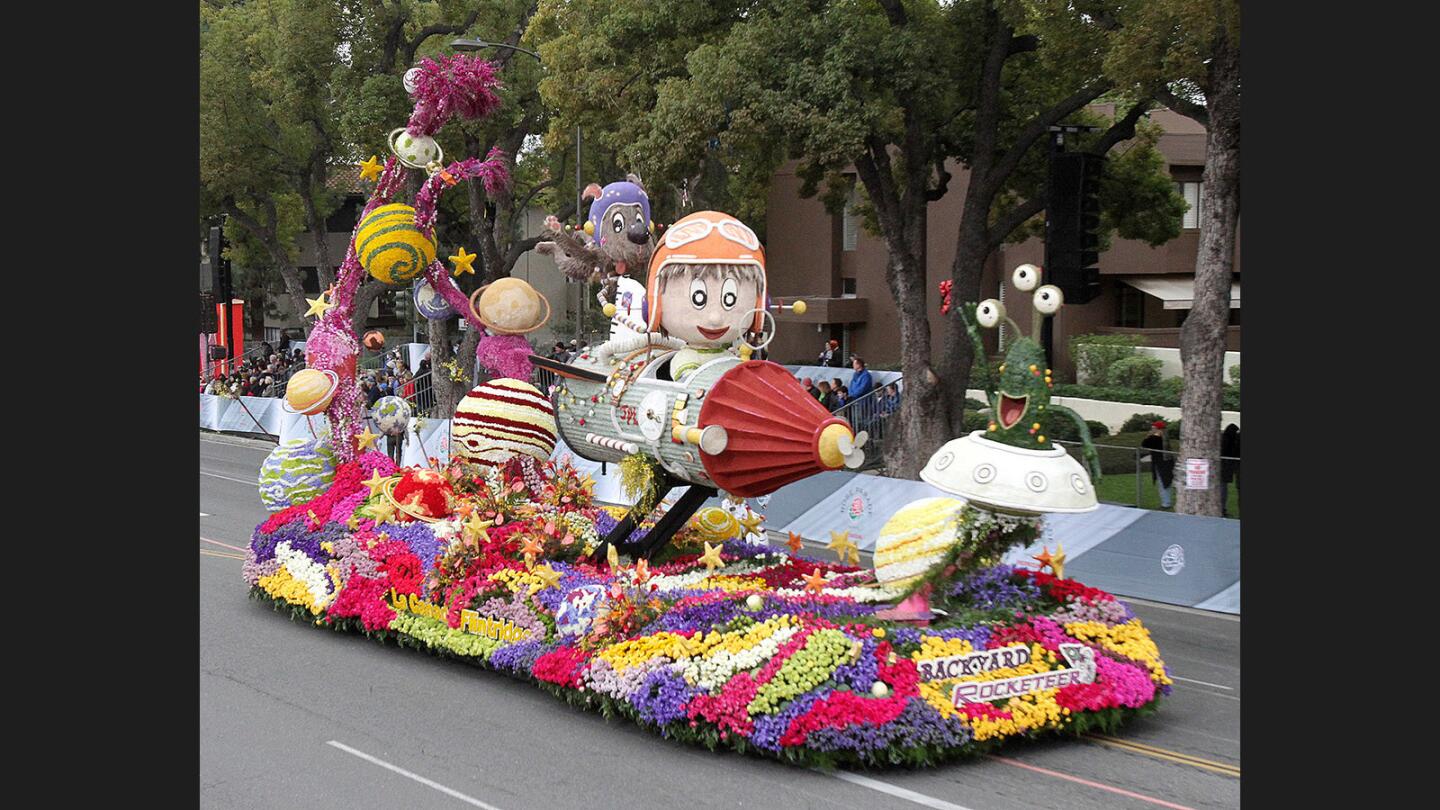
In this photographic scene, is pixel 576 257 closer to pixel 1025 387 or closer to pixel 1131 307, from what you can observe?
pixel 1025 387

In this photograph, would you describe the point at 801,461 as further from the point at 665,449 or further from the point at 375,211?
the point at 375,211

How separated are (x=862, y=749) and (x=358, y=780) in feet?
12.2

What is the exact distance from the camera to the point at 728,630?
37.6ft

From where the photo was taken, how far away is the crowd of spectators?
3938 centimetres

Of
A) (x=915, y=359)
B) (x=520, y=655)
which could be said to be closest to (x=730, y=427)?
(x=520, y=655)

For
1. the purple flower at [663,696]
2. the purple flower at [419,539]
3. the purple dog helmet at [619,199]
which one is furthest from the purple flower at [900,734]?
the purple dog helmet at [619,199]

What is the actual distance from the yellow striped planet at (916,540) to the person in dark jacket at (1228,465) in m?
8.28

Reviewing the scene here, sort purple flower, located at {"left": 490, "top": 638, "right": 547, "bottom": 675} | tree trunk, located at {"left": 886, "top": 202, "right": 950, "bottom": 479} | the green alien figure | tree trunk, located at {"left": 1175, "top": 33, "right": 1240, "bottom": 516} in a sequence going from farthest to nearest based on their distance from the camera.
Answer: tree trunk, located at {"left": 886, "top": 202, "right": 950, "bottom": 479}
tree trunk, located at {"left": 1175, "top": 33, "right": 1240, "bottom": 516}
purple flower, located at {"left": 490, "top": 638, "right": 547, "bottom": 675}
the green alien figure

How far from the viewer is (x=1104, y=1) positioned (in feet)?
62.9

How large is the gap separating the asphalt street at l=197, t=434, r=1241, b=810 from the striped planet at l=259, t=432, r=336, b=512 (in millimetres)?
2681

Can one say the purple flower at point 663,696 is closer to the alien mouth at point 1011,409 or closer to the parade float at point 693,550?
the parade float at point 693,550

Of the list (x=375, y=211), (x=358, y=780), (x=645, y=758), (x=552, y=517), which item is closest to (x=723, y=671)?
(x=645, y=758)

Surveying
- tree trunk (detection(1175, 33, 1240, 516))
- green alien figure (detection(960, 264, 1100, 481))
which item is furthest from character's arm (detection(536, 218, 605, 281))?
tree trunk (detection(1175, 33, 1240, 516))

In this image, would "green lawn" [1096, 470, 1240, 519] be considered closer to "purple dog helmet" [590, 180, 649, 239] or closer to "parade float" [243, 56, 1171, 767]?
"parade float" [243, 56, 1171, 767]
